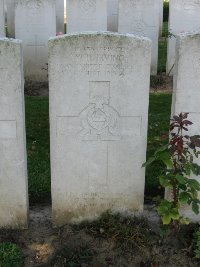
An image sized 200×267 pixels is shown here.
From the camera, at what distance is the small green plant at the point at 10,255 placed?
4.23 m

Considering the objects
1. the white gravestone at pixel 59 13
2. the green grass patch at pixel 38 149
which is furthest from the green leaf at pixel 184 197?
the white gravestone at pixel 59 13

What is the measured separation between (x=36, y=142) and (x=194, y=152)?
10.0 feet

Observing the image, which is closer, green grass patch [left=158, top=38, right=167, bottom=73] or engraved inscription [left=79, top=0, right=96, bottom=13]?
engraved inscription [left=79, top=0, right=96, bottom=13]

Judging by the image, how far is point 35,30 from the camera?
9898 millimetres

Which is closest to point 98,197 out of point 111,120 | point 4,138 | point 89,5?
point 111,120

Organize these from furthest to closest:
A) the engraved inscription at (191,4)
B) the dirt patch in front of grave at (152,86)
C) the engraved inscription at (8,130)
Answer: the engraved inscription at (191,4)
the dirt patch in front of grave at (152,86)
the engraved inscription at (8,130)

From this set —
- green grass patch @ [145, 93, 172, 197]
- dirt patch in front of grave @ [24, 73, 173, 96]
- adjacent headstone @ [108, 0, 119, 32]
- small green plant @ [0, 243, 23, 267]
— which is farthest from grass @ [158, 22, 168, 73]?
small green plant @ [0, 243, 23, 267]

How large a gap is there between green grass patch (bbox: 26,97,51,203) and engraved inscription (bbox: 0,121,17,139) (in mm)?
1166

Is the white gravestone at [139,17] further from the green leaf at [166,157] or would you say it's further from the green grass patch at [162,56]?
the green leaf at [166,157]

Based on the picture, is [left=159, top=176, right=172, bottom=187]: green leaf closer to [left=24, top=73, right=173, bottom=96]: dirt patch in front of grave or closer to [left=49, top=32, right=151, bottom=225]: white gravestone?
[left=49, top=32, right=151, bottom=225]: white gravestone

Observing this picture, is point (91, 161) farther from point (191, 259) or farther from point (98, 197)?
point (191, 259)

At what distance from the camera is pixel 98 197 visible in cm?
476

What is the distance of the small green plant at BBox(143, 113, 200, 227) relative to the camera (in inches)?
165

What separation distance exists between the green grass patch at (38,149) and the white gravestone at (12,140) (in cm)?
69
